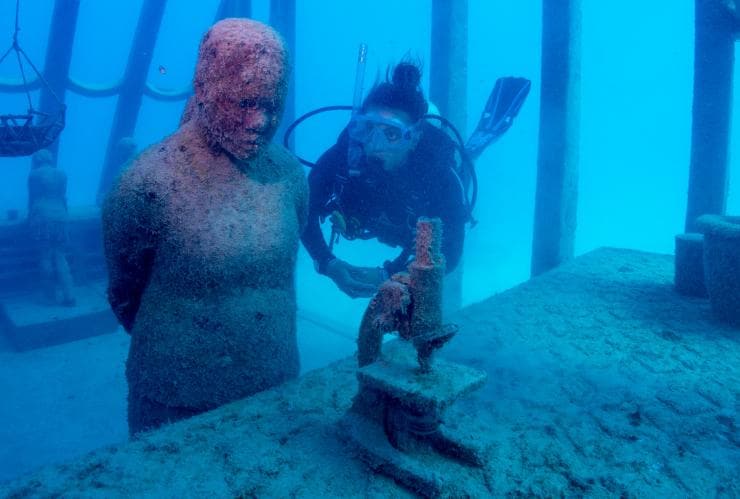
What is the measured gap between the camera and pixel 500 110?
25.5 ft

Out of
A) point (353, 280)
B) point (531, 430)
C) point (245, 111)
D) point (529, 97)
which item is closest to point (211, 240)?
point (245, 111)

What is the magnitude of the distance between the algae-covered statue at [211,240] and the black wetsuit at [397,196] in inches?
109

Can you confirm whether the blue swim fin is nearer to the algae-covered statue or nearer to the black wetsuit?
the black wetsuit

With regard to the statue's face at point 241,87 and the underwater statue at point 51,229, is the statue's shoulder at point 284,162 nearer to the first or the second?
the statue's face at point 241,87

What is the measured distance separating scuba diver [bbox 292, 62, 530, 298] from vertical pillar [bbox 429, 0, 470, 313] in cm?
105

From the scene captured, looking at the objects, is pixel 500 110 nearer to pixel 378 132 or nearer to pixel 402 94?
pixel 402 94

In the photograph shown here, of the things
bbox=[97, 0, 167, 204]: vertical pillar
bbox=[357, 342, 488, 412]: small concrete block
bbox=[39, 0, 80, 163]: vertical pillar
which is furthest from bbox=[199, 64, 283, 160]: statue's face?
bbox=[97, 0, 167, 204]: vertical pillar

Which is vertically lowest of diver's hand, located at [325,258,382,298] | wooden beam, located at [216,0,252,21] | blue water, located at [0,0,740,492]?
diver's hand, located at [325,258,382,298]

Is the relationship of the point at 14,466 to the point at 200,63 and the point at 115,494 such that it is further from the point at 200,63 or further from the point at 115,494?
the point at 200,63

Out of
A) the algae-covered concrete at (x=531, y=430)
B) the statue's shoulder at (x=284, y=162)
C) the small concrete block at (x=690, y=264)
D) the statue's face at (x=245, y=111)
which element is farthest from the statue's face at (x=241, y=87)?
the small concrete block at (x=690, y=264)

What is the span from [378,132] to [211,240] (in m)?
3.27

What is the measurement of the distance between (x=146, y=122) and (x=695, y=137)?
5298 inches

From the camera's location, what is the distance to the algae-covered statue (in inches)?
74.8

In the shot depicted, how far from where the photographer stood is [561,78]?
5.29 m
